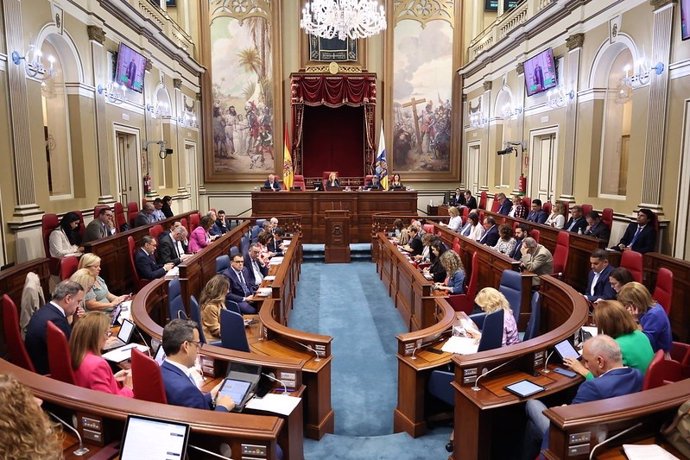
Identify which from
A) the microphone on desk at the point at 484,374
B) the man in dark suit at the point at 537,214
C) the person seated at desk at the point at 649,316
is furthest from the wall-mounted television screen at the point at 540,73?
the microphone on desk at the point at 484,374

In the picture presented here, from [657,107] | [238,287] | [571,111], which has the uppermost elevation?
[571,111]

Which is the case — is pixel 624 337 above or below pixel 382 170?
below

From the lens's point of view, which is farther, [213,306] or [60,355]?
[213,306]

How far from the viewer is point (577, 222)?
28.1 ft

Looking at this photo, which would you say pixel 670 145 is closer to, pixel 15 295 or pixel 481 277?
pixel 481 277

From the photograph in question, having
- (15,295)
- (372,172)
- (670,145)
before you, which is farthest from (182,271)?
(372,172)

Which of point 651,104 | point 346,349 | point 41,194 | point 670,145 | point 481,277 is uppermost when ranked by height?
point 651,104

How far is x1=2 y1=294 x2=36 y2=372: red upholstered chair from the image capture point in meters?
3.38

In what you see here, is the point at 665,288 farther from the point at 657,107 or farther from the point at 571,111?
the point at 571,111

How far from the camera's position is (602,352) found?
2.53m

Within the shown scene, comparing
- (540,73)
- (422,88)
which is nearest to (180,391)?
(540,73)

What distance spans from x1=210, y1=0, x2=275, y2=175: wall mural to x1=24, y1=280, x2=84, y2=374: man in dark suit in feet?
43.1

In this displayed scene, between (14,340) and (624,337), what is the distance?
4.04m

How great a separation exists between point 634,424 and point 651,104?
7.01 m
